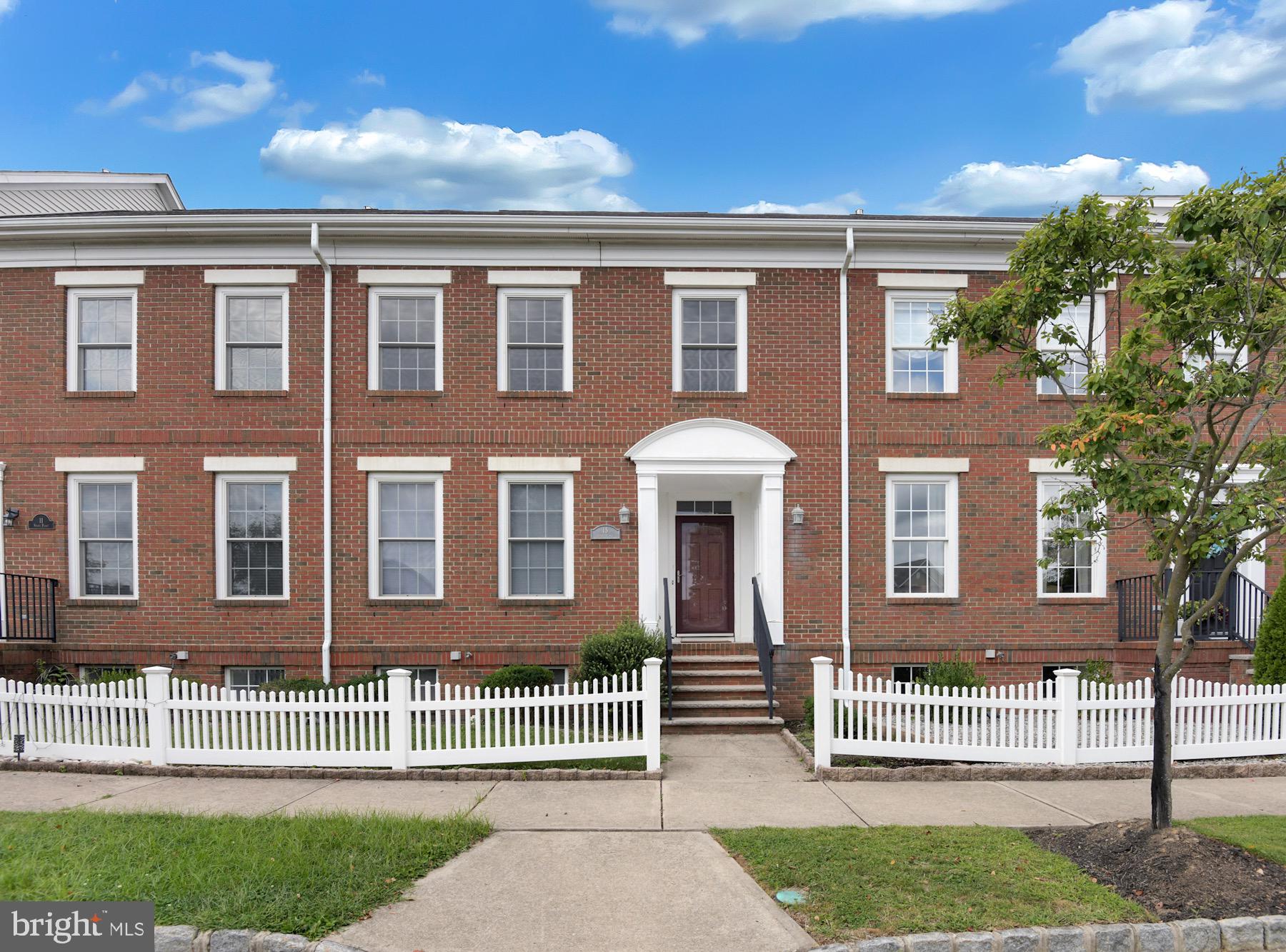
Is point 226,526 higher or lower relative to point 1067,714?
higher

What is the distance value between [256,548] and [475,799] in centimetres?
674

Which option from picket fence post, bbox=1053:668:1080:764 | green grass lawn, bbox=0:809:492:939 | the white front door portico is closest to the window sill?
green grass lawn, bbox=0:809:492:939

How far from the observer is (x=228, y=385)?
42.9 feet

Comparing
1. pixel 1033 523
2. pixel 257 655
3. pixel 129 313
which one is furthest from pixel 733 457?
pixel 129 313

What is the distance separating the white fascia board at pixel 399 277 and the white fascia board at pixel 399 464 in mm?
2597

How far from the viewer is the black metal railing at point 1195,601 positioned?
1272 centimetres

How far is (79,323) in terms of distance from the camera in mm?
13094

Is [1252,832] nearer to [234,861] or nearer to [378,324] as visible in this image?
[234,861]

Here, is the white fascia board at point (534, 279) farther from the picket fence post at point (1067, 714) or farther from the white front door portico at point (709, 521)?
the picket fence post at point (1067, 714)

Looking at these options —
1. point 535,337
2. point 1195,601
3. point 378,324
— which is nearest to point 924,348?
point 1195,601

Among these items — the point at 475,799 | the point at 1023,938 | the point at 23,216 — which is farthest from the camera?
the point at 23,216

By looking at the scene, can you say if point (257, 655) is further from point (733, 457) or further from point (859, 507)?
point (859, 507)

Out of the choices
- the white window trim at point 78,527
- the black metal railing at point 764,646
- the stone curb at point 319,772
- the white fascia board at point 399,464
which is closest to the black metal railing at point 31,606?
the white window trim at point 78,527

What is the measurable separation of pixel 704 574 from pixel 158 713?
25.4ft
